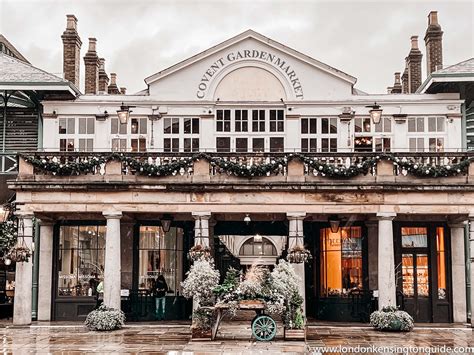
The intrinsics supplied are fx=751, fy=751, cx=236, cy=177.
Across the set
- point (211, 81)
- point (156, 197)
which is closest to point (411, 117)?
point (211, 81)

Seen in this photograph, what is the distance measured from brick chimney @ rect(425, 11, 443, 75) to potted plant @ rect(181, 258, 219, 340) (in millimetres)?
14485

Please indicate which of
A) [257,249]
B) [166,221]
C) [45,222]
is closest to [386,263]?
[166,221]

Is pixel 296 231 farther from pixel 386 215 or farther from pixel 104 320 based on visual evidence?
pixel 104 320

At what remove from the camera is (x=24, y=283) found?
25453 millimetres

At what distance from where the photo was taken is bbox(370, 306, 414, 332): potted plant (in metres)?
23.9

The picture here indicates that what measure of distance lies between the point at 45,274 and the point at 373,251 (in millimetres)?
12328

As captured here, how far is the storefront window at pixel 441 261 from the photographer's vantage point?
93.2 feet

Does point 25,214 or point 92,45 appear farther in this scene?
point 92,45

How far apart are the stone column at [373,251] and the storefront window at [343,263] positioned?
425mm

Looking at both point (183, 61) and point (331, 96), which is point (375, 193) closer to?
point (331, 96)

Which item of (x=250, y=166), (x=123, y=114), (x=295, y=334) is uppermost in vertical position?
(x=123, y=114)

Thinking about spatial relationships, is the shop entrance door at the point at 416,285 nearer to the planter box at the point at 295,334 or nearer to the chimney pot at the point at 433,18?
the planter box at the point at 295,334

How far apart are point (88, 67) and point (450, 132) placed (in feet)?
50.8

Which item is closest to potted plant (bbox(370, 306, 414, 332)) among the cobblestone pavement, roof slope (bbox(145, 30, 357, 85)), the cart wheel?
the cobblestone pavement
